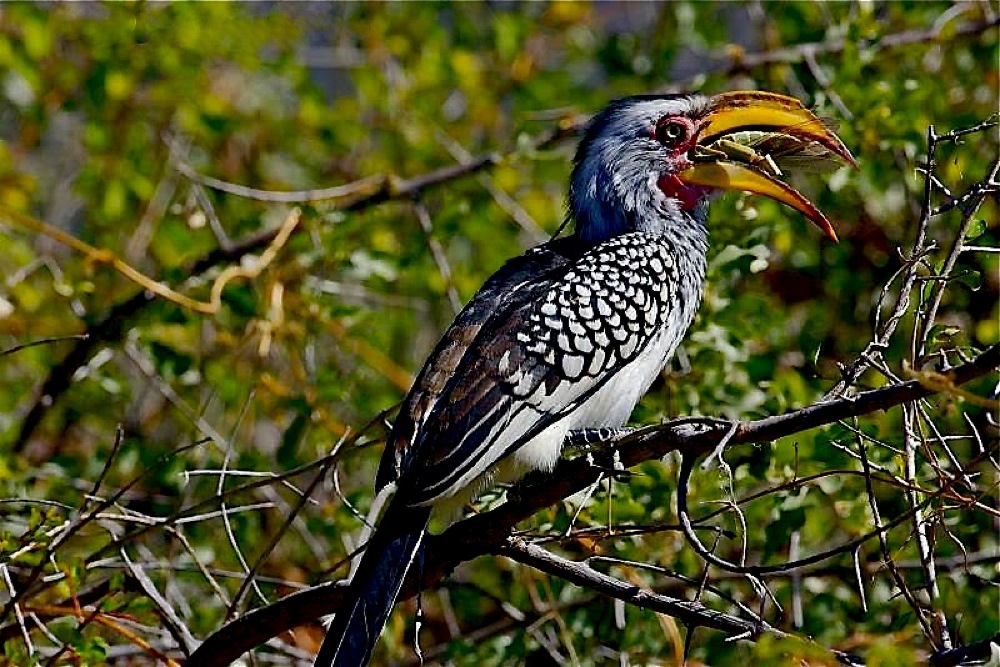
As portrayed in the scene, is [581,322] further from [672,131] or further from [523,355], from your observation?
[672,131]

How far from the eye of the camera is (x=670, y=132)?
3.23 metres

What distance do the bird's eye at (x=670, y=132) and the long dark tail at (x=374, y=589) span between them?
3.70ft

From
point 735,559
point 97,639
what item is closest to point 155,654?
point 97,639

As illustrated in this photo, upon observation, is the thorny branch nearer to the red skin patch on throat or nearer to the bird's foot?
the red skin patch on throat

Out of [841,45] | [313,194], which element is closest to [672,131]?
[841,45]

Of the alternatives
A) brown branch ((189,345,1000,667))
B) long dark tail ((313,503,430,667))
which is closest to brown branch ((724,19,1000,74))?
brown branch ((189,345,1000,667))

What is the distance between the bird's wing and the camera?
8.61ft

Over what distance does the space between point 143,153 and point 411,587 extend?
2369mm

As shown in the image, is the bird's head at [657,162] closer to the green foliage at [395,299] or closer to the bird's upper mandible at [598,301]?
the bird's upper mandible at [598,301]

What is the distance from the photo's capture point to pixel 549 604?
3203mm

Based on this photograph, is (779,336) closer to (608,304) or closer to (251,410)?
(608,304)

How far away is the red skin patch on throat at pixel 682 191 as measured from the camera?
321 centimetres

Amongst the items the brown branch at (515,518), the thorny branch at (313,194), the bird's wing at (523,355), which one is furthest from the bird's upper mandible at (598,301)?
the thorny branch at (313,194)

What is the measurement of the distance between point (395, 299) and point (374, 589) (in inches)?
77.5
